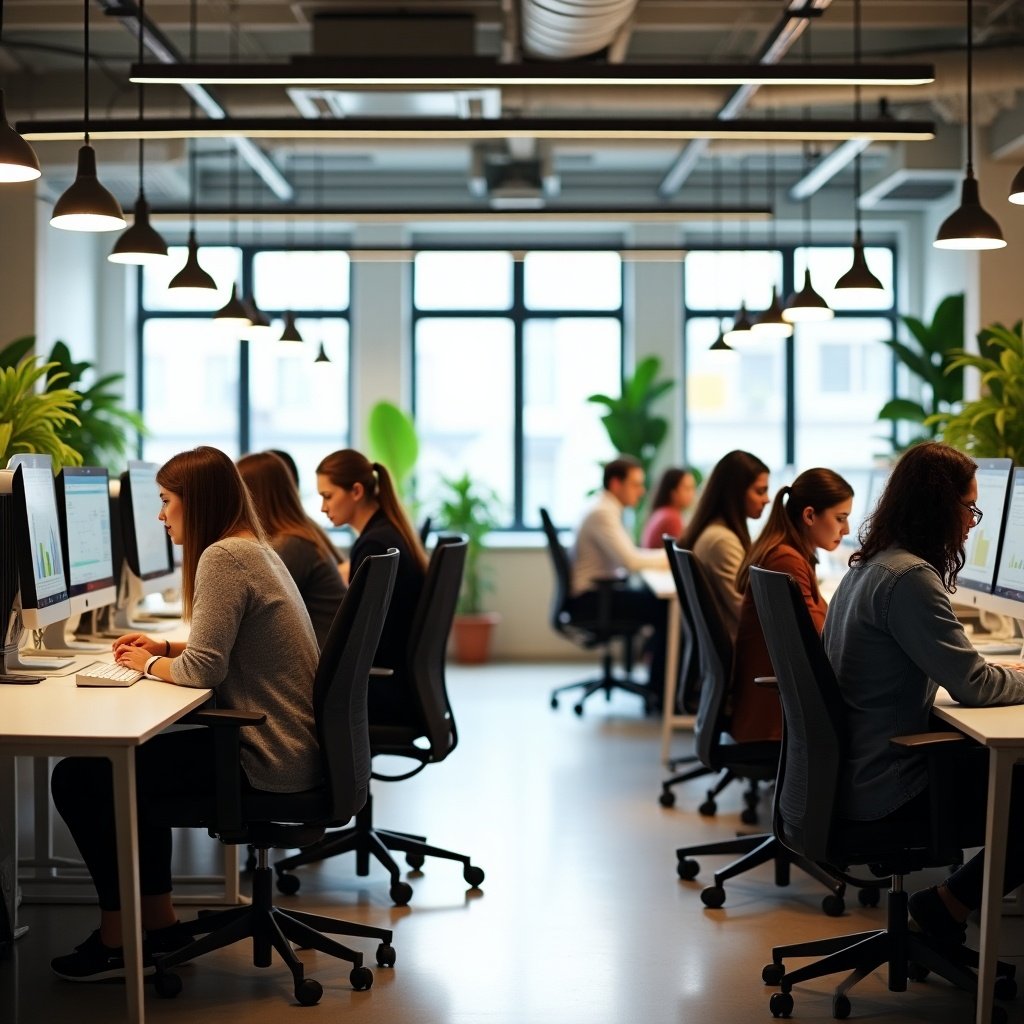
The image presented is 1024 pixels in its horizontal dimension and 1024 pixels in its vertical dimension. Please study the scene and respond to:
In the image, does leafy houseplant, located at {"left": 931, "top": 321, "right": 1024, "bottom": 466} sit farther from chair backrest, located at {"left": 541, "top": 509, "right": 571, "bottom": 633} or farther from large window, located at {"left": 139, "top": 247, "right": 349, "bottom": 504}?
large window, located at {"left": 139, "top": 247, "right": 349, "bottom": 504}

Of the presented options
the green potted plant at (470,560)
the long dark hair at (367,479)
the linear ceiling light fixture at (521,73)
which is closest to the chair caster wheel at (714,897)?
the long dark hair at (367,479)

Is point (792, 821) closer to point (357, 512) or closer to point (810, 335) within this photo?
point (357, 512)

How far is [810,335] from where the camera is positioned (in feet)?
33.0

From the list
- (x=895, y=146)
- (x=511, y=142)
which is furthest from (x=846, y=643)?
(x=895, y=146)

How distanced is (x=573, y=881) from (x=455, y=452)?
618cm

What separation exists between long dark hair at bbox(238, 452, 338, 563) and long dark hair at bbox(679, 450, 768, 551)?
141 centimetres

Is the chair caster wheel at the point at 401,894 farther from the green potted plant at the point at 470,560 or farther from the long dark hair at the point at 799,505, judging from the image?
the green potted plant at the point at 470,560

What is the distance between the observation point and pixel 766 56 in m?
5.63

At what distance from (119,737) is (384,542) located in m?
1.61

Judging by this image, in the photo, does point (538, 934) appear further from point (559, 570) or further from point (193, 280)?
point (559, 570)

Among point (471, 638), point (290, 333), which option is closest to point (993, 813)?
point (290, 333)

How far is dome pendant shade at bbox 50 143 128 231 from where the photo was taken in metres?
3.83

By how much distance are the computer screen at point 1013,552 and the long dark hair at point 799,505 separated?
454 mm

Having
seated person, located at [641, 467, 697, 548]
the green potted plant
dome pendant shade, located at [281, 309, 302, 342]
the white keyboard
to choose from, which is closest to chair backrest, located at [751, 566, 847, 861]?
the white keyboard
